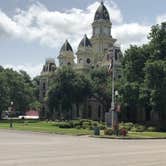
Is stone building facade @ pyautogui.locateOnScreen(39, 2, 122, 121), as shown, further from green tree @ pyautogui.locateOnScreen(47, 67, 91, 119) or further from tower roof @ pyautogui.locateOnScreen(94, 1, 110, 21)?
green tree @ pyautogui.locateOnScreen(47, 67, 91, 119)

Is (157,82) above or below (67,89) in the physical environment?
below

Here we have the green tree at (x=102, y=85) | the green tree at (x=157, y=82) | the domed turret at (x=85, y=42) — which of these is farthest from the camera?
the domed turret at (x=85, y=42)

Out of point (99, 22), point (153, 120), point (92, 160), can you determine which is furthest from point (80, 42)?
point (92, 160)

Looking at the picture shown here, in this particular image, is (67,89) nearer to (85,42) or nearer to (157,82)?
(85,42)

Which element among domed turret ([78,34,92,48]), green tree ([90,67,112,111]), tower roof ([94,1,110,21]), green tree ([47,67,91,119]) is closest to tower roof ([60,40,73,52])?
domed turret ([78,34,92,48])

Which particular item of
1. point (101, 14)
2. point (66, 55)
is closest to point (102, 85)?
point (66, 55)

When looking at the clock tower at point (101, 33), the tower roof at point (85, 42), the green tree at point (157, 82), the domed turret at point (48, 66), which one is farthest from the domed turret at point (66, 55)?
the green tree at point (157, 82)

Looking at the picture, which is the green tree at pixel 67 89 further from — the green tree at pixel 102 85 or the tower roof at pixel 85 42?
the tower roof at pixel 85 42

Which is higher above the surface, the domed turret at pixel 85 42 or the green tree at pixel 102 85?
the domed turret at pixel 85 42

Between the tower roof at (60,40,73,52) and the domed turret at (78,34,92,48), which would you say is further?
the tower roof at (60,40,73,52)

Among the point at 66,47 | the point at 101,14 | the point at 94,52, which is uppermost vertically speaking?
the point at 101,14

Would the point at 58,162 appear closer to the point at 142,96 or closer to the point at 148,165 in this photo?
the point at 148,165

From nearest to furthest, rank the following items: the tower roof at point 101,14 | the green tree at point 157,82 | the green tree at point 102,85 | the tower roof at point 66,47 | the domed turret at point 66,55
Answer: the green tree at point 157,82 → the green tree at point 102,85 → the tower roof at point 101,14 → the domed turret at point 66,55 → the tower roof at point 66,47

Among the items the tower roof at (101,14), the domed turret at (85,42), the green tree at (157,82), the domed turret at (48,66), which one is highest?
the tower roof at (101,14)
